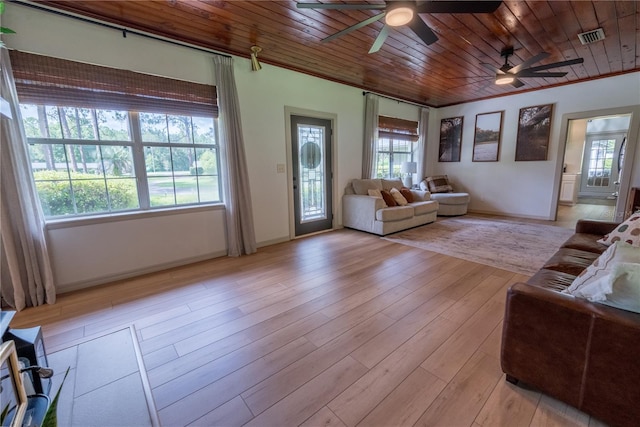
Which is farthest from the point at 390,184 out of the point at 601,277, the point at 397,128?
the point at 601,277

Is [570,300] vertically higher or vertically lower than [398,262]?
higher

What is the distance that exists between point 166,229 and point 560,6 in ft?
15.4

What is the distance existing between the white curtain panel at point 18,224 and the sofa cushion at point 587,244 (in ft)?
15.7

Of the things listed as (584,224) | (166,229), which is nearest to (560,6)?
(584,224)

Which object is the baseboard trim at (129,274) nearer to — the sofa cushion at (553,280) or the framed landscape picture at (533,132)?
the sofa cushion at (553,280)

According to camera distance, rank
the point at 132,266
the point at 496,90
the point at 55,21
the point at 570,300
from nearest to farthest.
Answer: the point at 570,300
the point at 55,21
the point at 132,266
the point at 496,90

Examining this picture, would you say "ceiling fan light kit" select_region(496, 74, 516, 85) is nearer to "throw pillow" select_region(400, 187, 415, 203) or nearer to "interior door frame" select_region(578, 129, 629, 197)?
"throw pillow" select_region(400, 187, 415, 203)

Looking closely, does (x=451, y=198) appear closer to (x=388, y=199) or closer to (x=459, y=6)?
(x=388, y=199)

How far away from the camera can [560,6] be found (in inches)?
102

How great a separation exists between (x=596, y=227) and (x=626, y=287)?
2.24 m

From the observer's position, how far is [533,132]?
18.1ft

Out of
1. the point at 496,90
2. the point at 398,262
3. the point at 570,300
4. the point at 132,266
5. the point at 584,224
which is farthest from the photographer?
the point at 496,90

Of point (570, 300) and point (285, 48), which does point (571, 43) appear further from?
point (570, 300)

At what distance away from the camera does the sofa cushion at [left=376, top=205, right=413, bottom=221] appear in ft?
14.6
